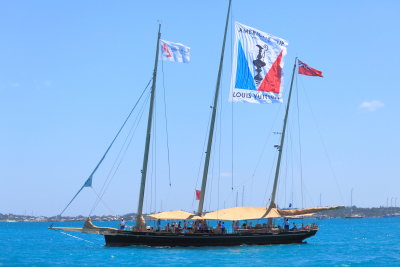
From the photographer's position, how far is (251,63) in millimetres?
59750

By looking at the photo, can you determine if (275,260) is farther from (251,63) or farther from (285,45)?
(285,45)

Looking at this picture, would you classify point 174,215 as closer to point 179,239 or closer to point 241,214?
point 179,239

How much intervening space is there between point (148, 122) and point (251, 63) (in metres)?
11.5

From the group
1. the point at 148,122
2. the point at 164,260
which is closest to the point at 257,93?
the point at 148,122

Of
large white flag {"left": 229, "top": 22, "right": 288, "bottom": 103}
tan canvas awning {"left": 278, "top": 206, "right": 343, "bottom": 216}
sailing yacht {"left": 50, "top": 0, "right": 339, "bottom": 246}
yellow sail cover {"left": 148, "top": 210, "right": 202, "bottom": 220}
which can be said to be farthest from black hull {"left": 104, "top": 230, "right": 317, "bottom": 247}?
large white flag {"left": 229, "top": 22, "right": 288, "bottom": 103}

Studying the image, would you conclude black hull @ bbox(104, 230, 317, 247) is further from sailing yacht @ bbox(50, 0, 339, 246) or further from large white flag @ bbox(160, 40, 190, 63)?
large white flag @ bbox(160, 40, 190, 63)

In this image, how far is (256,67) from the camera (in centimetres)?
6012

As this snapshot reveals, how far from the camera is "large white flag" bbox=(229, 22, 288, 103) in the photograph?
2314 inches

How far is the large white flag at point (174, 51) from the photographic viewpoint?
57.9 meters

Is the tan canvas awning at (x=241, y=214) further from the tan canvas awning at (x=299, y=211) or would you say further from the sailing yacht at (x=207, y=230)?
the tan canvas awning at (x=299, y=211)

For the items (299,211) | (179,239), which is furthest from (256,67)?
(179,239)

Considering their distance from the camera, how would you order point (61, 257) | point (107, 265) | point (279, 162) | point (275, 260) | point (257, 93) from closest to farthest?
point (107, 265)
point (275, 260)
point (61, 257)
point (257, 93)
point (279, 162)

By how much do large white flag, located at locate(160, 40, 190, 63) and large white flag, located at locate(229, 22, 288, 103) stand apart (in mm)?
4731

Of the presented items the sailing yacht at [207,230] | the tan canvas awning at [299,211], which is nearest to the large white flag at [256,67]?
the sailing yacht at [207,230]
